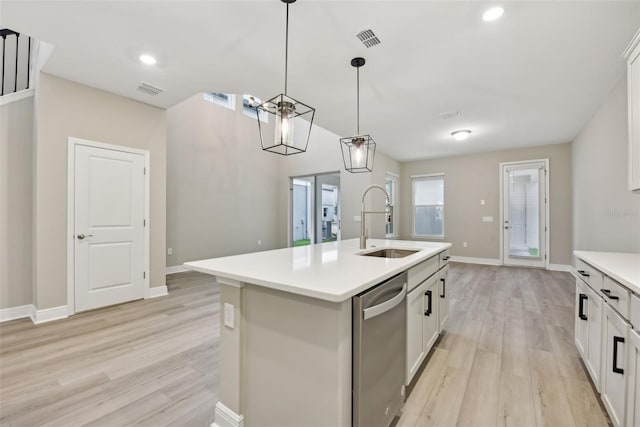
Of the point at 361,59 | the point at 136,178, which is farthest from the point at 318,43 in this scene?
the point at 136,178

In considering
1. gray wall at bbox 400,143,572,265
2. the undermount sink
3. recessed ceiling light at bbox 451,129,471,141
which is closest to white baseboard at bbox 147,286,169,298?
the undermount sink

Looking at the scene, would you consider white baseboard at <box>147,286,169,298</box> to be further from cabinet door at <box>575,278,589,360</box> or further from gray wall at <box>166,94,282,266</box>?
cabinet door at <box>575,278,589,360</box>

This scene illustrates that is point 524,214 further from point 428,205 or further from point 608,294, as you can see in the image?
point 608,294

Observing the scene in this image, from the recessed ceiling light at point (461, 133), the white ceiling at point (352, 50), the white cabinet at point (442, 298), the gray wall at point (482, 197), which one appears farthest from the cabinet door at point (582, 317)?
the gray wall at point (482, 197)

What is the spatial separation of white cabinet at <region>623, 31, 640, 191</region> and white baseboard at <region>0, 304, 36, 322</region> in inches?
213

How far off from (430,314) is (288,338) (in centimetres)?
136

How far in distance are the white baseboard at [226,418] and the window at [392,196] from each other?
569 cm

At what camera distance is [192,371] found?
1984 millimetres

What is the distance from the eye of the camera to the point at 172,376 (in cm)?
192

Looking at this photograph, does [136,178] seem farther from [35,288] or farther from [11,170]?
[35,288]

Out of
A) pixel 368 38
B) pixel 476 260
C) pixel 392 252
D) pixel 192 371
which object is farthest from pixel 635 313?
pixel 476 260

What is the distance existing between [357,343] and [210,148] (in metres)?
5.41

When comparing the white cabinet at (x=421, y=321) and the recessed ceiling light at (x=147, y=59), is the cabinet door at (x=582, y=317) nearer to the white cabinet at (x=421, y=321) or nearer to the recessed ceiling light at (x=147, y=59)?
the white cabinet at (x=421, y=321)

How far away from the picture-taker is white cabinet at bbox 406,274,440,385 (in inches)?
67.7
